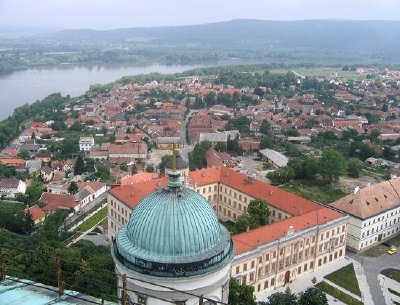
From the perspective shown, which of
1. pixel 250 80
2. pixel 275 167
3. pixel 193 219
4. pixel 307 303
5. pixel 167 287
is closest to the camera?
pixel 167 287

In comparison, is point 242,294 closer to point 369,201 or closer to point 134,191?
point 134,191

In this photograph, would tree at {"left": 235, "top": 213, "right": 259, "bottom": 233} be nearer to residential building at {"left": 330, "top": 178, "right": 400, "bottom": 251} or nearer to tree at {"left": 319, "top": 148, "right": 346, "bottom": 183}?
residential building at {"left": 330, "top": 178, "right": 400, "bottom": 251}

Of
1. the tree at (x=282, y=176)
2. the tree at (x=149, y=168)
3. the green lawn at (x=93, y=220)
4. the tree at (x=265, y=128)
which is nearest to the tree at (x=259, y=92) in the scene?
the tree at (x=265, y=128)

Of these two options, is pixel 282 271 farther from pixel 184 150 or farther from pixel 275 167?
pixel 184 150

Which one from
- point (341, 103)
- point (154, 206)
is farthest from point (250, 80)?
point (154, 206)

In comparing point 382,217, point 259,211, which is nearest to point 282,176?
point 382,217

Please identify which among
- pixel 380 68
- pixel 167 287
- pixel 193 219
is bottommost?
pixel 380 68

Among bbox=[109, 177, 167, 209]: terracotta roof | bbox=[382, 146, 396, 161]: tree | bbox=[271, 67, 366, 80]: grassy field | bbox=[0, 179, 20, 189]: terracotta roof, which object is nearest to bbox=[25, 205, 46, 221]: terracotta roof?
bbox=[0, 179, 20, 189]: terracotta roof

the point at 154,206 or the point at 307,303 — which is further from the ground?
the point at 154,206
